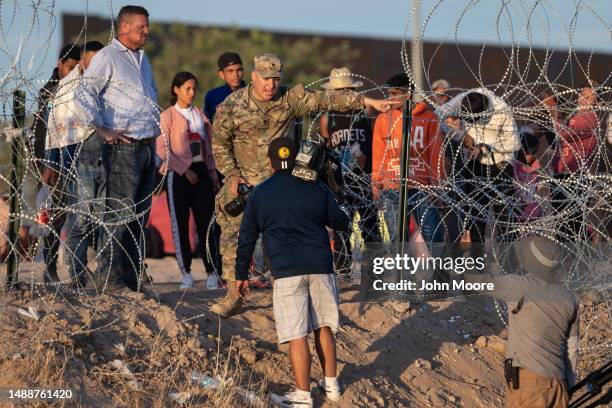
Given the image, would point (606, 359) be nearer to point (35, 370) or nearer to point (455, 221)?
point (455, 221)

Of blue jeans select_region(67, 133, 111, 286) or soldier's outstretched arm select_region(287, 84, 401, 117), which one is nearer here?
soldier's outstretched arm select_region(287, 84, 401, 117)

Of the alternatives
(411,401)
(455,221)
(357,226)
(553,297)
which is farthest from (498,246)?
(553,297)

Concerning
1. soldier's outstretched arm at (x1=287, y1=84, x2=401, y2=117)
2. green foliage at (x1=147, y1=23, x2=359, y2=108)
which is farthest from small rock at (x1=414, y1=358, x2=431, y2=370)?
green foliage at (x1=147, y1=23, x2=359, y2=108)

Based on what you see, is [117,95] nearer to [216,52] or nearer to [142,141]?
[142,141]

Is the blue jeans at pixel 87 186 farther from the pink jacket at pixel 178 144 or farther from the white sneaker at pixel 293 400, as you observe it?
the white sneaker at pixel 293 400

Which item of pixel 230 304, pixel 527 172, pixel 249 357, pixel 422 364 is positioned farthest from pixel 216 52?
pixel 249 357

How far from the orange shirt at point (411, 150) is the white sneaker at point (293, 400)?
243cm

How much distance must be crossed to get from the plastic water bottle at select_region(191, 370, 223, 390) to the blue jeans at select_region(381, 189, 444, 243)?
7.53ft

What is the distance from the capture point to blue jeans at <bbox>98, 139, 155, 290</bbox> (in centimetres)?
801

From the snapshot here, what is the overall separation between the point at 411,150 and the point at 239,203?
5.46 feet

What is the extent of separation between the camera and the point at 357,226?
8.84 metres

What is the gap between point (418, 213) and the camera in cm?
888

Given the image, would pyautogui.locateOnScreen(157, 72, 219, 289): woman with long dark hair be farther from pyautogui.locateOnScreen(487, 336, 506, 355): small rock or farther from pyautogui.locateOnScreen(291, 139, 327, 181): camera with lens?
pyautogui.locateOnScreen(291, 139, 327, 181): camera with lens

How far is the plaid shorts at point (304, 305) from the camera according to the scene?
21.9 ft
